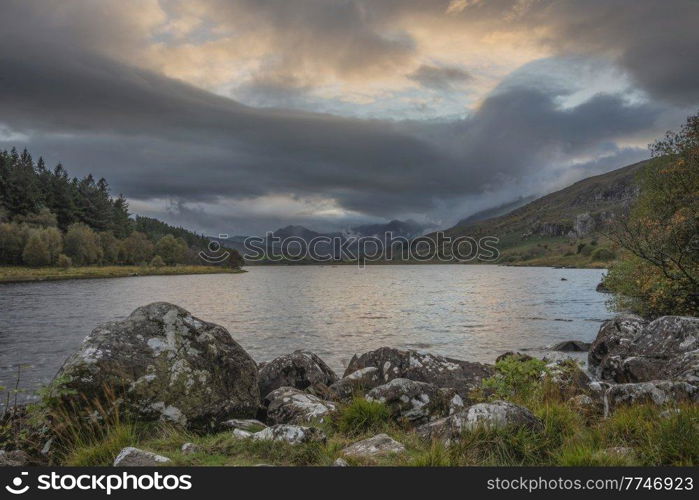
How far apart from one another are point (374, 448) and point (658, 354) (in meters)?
12.0

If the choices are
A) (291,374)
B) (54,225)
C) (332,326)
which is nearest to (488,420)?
(291,374)

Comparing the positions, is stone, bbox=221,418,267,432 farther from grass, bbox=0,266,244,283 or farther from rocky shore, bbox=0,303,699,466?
grass, bbox=0,266,244,283

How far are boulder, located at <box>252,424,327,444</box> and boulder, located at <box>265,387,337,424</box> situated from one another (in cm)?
231

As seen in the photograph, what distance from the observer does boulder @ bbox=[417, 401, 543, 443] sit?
7.58 meters

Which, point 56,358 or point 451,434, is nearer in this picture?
point 451,434

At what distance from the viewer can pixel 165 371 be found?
10906 millimetres

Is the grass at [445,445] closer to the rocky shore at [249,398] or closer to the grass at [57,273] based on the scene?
the rocky shore at [249,398]

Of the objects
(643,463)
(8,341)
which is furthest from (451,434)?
(8,341)

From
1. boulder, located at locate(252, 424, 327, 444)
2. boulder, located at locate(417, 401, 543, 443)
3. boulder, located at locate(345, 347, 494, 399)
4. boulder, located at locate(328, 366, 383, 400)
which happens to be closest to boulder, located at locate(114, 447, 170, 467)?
boulder, located at locate(252, 424, 327, 444)

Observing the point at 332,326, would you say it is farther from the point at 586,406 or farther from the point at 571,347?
the point at 586,406

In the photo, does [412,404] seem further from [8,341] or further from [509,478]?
[8,341]

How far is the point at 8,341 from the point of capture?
33812 millimetres

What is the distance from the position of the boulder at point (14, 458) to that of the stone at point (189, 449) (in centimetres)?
339

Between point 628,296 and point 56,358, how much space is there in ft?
153
